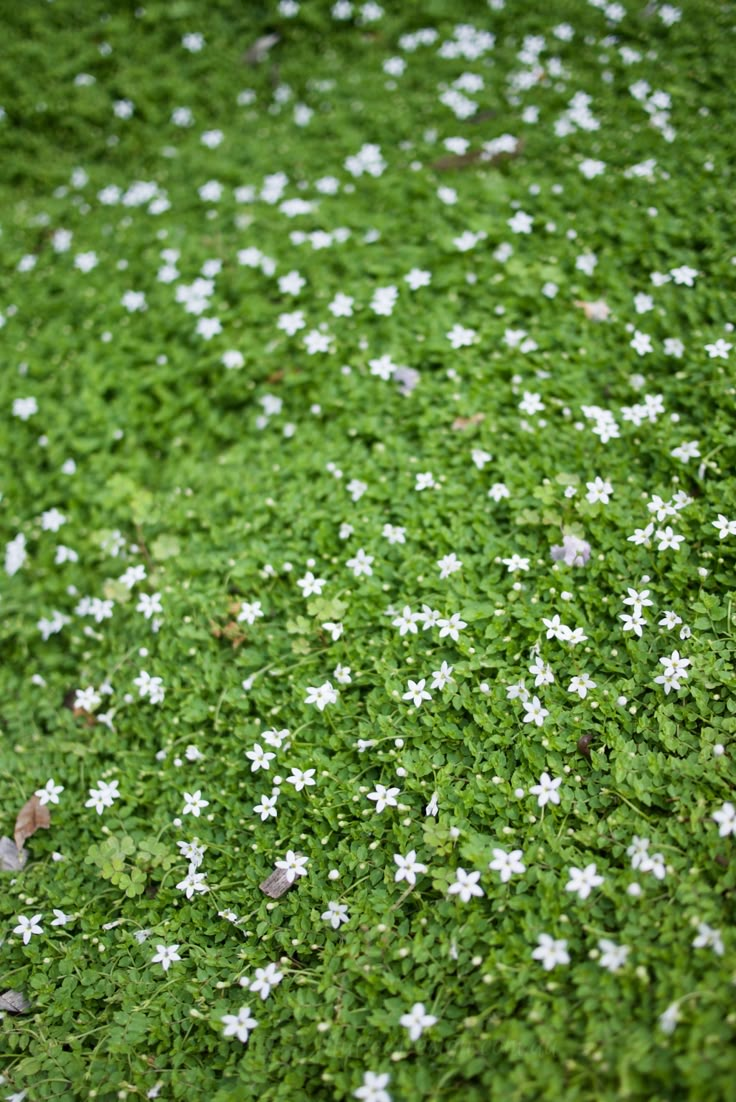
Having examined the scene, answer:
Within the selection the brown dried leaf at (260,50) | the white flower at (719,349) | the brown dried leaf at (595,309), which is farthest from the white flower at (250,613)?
the brown dried leaf at (260,50)

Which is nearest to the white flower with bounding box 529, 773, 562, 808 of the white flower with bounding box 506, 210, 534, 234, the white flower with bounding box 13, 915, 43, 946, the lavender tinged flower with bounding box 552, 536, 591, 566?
the lavender tinged flower with bounding box 552, 536, 591, 566

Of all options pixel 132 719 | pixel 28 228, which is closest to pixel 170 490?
pixel 132 719

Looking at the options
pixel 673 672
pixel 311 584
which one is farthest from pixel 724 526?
pixel 311 584

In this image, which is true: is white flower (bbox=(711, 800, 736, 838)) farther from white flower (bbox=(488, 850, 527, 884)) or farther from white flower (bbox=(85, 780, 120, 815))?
white flower (bbox=(85, 780, 120, 815))

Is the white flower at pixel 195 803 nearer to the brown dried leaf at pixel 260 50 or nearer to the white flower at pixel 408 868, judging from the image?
the white flower at pixel 408 868

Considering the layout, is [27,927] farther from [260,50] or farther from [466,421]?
[260,50]

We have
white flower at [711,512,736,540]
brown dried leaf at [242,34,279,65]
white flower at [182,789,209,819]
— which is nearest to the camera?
white flower at [182,789,209,819]

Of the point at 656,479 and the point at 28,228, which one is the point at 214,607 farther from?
the point at 28,228
